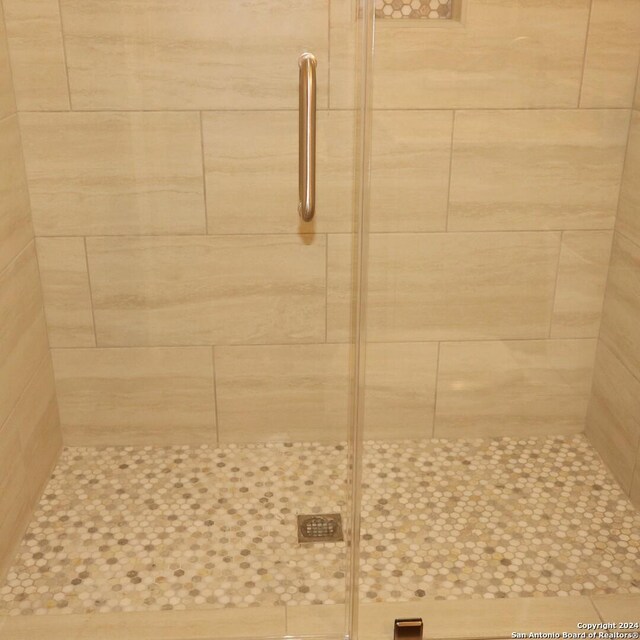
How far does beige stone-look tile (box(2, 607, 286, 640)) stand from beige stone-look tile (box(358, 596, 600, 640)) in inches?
8.7

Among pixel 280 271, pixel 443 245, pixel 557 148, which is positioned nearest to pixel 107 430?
pixel 280 271

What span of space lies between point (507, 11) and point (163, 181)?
102 cm

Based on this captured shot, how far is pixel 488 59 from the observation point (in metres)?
2.00

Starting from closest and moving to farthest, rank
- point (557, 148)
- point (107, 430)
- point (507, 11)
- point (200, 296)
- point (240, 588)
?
1. point (240, 588)
2. point (507, 11)
3. point (557, 148)
4. point (200, 296)
5. point (107, 430)

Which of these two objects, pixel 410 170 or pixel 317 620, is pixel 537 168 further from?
pixel 317 620

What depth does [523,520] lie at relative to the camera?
81.7 inches

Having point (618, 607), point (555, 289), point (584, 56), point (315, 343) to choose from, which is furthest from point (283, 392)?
point (584, 56)

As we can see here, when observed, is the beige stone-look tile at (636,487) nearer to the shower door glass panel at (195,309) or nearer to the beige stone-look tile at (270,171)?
the shower door glass panel at (195,309)

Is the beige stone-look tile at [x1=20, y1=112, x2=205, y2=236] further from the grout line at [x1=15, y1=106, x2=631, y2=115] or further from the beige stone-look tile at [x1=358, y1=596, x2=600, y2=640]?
the beige stone-look tile at [x1=358, y1=596, x2=600, y2=640]

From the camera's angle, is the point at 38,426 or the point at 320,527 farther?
the point at 38,426

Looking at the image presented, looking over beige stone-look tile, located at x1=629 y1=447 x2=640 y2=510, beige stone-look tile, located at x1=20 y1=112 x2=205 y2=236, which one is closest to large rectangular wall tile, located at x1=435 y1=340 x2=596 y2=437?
beige stone-look tile, located at x1=629 y1=447 x2=640 y2=510

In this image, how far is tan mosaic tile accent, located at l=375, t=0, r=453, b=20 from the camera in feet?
6.44

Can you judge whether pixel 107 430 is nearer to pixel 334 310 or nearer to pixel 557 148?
pixel 334 310

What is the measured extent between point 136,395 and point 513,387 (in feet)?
3.88
